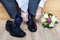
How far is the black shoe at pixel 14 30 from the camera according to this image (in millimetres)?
1370

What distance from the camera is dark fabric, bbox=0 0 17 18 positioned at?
4.77ft

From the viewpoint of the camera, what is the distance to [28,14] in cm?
157

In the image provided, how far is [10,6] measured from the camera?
1.47 meters

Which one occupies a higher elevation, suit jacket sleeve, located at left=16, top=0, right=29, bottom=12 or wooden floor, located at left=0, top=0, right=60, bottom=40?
suit jacket sleeve, located at left=16, top=0, right=29, bottom=12

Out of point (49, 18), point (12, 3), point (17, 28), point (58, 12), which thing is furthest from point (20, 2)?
point (58, 12)

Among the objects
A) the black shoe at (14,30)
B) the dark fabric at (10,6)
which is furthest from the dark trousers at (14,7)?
the black shoe at (14,30)

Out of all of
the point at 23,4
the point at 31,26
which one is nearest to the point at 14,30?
the point at 31,26

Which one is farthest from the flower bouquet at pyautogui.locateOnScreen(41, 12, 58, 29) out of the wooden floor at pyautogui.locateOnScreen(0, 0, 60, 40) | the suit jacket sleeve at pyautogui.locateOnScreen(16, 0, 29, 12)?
the suit jacket sleeve at pyautogui.locateOnScreen(16, 0, 29, 12)

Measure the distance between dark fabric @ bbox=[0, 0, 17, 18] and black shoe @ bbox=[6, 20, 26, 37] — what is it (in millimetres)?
128

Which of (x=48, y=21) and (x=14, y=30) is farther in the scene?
(x=48, y=21)

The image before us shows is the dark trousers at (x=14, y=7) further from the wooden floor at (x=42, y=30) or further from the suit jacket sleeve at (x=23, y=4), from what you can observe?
the wooden floor at (x=42, y=30)

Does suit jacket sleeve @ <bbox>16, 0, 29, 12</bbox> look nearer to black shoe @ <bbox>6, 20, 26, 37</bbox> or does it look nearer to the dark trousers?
the dark trousers

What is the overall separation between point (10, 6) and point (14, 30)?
28 cm

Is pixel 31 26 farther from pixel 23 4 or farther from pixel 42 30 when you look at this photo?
pixel 23 4
